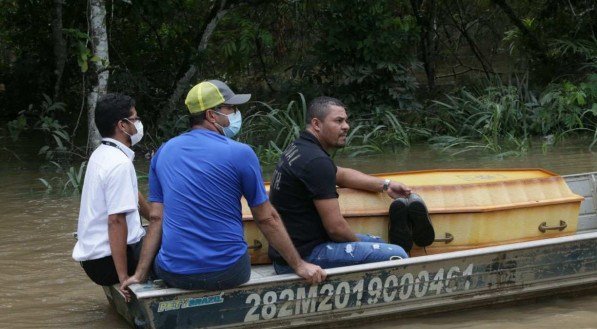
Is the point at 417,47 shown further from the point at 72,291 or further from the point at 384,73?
the point at 72,291

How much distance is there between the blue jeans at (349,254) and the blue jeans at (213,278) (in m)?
0.45

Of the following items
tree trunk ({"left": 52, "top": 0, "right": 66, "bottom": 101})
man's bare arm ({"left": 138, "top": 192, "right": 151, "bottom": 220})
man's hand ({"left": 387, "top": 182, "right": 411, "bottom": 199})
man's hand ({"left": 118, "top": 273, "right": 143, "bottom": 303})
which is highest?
tree trunk ({"left": 52, "top": 0, "right": 66, "bottom": 101})

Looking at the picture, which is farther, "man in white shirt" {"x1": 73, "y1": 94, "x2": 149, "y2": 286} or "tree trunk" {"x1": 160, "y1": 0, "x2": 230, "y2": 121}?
"tree trunk" {"x1": 160, "y1": 0, "x2": 230, "y2": 121}

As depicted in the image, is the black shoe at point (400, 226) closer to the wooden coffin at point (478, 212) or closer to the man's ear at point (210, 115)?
the wooden coffin at point (478, 212)

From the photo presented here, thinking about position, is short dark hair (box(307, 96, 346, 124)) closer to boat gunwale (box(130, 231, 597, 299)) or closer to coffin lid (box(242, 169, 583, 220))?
coffin lid (box(242, 169, 583, 220))

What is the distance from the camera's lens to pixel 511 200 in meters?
6.28

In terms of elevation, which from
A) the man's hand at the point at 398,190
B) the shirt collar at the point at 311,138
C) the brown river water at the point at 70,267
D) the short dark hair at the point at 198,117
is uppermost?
the short dark hair at the point at 198,117

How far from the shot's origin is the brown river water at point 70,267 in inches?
234

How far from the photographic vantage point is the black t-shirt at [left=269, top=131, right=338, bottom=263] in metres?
5.39

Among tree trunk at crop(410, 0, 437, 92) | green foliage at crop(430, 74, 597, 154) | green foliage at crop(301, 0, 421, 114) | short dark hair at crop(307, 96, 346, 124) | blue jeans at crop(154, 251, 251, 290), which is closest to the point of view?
blue jeans at crop(154, 251, 251, 290)

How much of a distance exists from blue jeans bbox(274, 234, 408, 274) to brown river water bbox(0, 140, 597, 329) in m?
0.44

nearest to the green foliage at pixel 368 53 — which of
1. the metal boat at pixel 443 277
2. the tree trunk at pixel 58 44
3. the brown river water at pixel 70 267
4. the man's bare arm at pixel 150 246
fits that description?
the brown river water at pixel 70 267

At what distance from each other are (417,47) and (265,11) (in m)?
3.26

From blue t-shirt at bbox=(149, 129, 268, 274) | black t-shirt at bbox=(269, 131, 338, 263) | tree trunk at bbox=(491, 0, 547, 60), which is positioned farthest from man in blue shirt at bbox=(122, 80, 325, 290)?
tree trunk at bbox=(491, 0, 547, 60)
